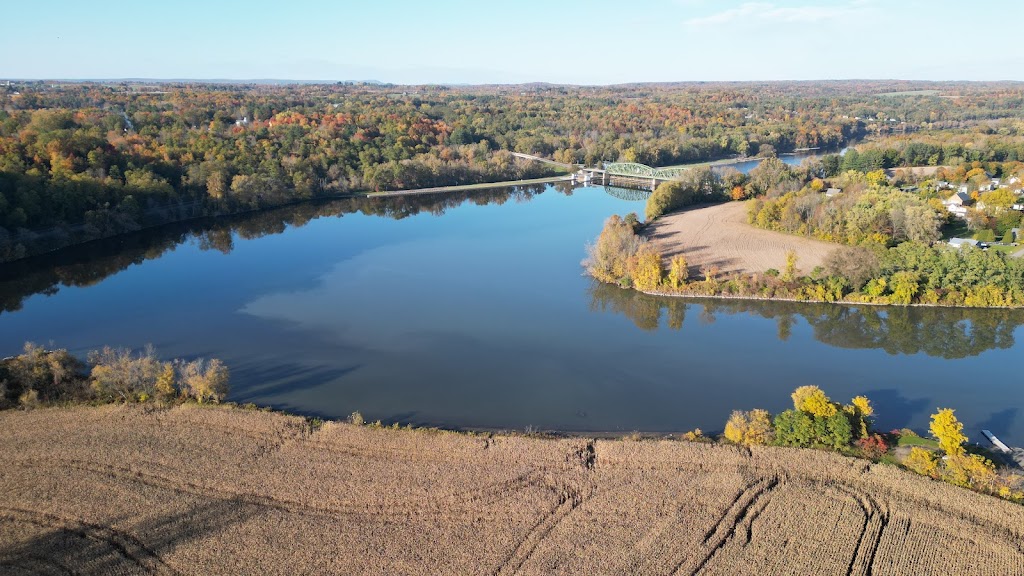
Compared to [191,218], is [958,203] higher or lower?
higher

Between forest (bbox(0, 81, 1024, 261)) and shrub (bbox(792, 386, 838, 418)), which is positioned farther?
forest (bbox(0, 81, 1024, 261))

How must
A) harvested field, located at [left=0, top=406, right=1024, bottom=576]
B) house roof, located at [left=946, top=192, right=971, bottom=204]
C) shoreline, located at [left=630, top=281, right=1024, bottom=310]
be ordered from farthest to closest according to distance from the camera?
house roof, located at [left=946, top=192, right=971, bottom=204] < shoreline, located at [left=630, top=281, right=1024, bottom=310] < harvested field, located at [left=0, top=406, right=1024, bottom=576]

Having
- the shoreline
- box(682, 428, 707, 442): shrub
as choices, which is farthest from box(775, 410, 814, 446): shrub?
the shoreline

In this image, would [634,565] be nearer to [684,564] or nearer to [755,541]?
[684,564]

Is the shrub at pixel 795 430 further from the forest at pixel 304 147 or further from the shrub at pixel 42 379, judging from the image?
the forest at pixel 304 147

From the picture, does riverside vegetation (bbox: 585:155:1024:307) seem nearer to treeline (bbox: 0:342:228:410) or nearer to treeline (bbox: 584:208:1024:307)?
treeline (bbox: 584:208:1024:307)

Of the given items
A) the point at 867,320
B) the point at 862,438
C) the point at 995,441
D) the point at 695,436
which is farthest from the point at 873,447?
the point at 867,320

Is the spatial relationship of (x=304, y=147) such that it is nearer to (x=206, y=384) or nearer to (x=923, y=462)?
(x=206, y=384)
